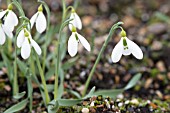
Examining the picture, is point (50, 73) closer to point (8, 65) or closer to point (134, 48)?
point (8, 65)

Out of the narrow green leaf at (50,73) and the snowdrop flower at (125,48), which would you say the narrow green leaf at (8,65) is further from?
the snowdrop flower at (125,48)

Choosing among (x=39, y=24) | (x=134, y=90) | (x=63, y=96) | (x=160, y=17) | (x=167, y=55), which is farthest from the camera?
(x=160, y=17)

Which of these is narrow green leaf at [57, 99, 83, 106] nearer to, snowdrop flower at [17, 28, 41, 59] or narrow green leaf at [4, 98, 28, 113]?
narrow green leaf at [4, 98, 28, 113]

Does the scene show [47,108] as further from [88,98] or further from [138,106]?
[138,106]

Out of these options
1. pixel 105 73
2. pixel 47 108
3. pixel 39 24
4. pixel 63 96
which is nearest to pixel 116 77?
pixel 105 73

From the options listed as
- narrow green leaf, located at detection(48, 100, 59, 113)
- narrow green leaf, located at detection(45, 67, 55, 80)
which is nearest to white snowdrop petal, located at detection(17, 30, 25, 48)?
narrow green leaf, located at detection(48, 100, 59, 113)

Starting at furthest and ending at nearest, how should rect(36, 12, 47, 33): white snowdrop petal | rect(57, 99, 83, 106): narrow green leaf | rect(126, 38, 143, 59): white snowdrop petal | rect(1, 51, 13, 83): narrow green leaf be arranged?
rect(1, 51, 13, 83): narrow green leaf → rect(57, 99, 83, 106): narrow green leaf → rect(36, 12, 47, 33): white snowdrop petal → rect(126, 38, 143, 59): white snowdrop petal

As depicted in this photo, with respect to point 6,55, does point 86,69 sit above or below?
below

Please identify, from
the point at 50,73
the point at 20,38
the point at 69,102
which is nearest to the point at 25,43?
the point at 20,38
